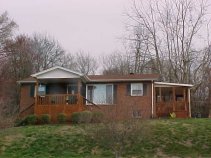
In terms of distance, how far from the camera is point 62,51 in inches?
2547

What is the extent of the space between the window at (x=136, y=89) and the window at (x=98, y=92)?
5.83 ft

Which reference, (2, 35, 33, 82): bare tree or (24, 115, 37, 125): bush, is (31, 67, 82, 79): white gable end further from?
(2, 35, 33, 82): bare tree

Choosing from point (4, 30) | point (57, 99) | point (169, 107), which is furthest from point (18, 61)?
point (169, 107)

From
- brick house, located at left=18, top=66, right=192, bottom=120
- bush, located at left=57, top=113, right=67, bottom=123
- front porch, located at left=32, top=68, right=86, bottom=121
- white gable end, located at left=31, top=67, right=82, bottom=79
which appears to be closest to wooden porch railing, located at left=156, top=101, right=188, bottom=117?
brick house, located at left=18, top=66, right=192, bottom=120

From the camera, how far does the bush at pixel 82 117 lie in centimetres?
3071

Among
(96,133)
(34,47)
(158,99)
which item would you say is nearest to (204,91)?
(158,99)

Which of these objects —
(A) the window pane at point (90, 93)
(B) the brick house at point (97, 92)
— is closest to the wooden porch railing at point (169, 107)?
(B) the brick house at point (97, 92)

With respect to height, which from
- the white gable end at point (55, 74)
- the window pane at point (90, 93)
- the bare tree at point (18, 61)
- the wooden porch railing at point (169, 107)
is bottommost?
the wooden porch railing at point (169, 107)

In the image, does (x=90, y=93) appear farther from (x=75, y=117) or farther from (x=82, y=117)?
(x=82, y=117)

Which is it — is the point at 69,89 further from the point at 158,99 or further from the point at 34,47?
the point at 34,47

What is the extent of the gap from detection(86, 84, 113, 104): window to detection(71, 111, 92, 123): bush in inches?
193

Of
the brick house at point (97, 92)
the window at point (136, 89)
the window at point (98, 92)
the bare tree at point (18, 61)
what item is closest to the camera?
the brick house at point (97, 92)

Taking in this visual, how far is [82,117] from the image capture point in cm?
3108

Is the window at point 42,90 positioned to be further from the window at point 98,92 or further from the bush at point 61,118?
the bush at point 61,118
